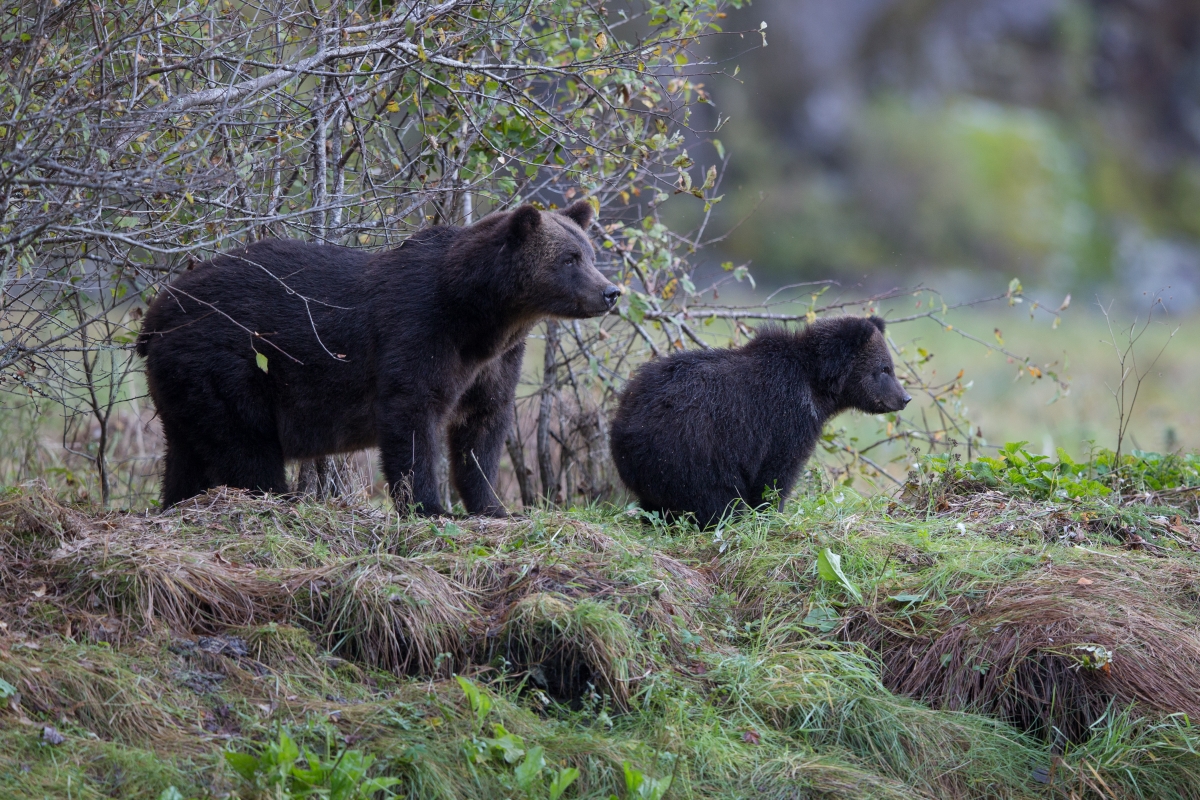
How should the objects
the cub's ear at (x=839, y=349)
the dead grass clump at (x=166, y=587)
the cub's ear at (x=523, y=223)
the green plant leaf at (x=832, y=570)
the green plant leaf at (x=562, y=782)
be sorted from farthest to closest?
1. the cub's ear at (x=839, y=349)
2. the cub's ear at (x=523, y=223)
3. the green plant leaf at (x=832, y=570)
4. the dead grass clump at (x=166, y=587)
5. the green plant leaf at (x=562, y=782)

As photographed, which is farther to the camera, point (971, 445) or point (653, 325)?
point (653, 325)

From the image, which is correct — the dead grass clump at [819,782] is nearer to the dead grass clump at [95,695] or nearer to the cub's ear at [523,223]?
the dead grass clump at [95,695]

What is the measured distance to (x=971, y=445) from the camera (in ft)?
27.5

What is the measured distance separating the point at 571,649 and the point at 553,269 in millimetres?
2747

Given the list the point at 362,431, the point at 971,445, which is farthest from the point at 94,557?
the point at 971,445

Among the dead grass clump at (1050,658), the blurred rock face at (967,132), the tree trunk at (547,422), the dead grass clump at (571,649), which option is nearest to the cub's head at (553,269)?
the tree trunk at (547,422)

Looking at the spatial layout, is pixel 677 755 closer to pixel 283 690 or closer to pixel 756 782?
pixel 756 782

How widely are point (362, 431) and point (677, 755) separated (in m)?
3.24

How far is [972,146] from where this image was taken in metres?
32.4

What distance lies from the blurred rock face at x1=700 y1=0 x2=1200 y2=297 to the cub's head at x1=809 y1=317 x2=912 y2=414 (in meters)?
21.6

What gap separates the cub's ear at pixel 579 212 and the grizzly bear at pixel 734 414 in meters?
1.05

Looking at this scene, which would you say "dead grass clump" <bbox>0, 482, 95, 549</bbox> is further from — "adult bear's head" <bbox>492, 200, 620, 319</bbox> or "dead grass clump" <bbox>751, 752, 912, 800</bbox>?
"dead grass clump" <bbox>751, 752, 912, 800</bbox>

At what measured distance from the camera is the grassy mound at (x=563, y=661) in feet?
14.0

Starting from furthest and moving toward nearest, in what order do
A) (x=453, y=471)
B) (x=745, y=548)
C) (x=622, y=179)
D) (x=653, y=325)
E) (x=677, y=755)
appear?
(x=653, y=325) < (x=622, y=179) < (x=453, y=471) < (x=745, y=548) < (x=677, y=755)
